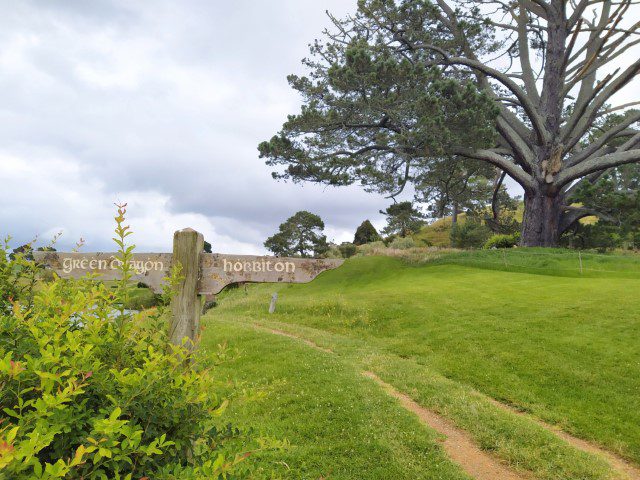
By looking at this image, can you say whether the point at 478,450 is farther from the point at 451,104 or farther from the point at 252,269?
the point at 451,104

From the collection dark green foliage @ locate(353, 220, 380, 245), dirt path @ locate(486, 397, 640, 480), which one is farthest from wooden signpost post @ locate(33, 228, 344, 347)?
dark green foliage @ locate(353, 220, 380, 245)

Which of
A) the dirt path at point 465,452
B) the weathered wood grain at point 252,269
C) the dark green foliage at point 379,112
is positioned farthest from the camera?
the dark green foliage at point 379,112

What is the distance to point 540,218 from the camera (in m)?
30.5

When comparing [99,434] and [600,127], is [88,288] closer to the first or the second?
[99,434]

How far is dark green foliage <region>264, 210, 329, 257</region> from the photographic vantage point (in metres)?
44.4

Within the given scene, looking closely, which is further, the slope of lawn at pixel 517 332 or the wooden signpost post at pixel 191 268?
the slope of lawn at pixel 517 332

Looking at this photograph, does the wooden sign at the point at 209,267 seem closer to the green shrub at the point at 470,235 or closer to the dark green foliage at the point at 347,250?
the dark green foliage at the point at 347,250

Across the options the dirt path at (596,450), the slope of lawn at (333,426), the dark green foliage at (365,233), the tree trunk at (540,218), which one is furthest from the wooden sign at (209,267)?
the dark green foliage at (365,233)

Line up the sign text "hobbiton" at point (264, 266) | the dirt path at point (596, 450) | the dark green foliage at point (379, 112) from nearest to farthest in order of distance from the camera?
the sign text "hobbiton" at point (264, 266)
the dirt path at point (596, 450)
the dark green foliage at point (379, 112)

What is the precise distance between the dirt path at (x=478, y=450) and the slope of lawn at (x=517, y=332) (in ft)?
1.09

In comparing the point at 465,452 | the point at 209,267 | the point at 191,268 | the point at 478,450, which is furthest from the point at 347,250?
the point at 191,268

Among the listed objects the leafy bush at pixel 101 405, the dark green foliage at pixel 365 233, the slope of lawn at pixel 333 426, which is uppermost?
the dark green foliage at pixel 365 233

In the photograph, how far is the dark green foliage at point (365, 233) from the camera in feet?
192

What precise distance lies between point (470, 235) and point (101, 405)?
47.2 meters
